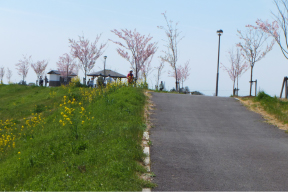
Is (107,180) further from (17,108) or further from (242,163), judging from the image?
(17,108)

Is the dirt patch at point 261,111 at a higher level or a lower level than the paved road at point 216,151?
higher

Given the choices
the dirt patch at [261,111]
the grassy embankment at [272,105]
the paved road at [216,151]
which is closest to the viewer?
the paved road at [216,151]

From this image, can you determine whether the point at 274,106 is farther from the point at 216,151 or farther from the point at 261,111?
the point at 216,151

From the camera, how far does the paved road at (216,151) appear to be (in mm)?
6012

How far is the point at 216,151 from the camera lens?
790cm

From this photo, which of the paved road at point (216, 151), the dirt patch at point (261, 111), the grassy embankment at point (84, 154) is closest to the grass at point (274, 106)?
the dirt patch at point (261, 111)

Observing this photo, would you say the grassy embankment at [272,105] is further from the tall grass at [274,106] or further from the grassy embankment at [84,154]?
the grassy embankment at [84,154]

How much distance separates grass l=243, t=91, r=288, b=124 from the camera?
479 inches

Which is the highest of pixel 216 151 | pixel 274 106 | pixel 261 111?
pixel 274 106

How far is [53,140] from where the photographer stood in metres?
8.84

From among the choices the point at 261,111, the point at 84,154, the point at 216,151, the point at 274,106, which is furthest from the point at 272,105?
the point at 84,154

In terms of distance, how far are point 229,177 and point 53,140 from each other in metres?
4.80

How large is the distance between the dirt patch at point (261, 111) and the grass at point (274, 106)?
13cm

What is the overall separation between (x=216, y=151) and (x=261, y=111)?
634cm
